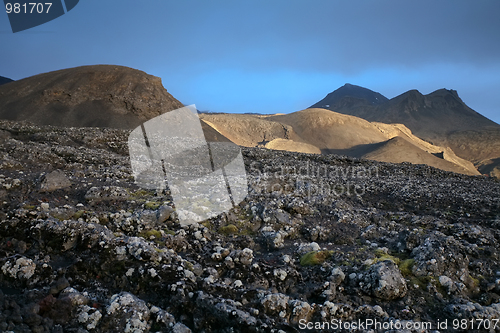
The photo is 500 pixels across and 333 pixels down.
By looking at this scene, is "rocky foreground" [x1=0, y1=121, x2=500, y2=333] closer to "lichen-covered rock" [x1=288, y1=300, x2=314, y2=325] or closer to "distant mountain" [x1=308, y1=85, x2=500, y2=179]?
"lichen-covered rock" [x1=288, y1=300, x2=314, y2=325]

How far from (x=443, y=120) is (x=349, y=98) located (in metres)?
37.0

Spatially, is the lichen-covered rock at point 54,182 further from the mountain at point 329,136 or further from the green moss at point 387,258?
the mountain at point 329,136

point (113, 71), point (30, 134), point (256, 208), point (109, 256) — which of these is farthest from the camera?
point (113, 71)

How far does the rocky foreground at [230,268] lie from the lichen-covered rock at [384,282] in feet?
0.05

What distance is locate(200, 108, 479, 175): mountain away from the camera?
47.7m

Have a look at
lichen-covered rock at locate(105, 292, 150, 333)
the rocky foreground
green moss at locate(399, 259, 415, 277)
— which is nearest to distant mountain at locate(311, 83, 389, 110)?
the rocky foreground

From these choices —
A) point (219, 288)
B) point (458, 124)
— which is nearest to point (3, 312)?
point (219, 288)

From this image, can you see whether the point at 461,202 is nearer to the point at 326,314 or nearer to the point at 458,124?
the point at 326,314

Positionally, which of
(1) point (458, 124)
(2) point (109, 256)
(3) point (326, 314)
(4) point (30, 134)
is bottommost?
(3) point (326, 314)

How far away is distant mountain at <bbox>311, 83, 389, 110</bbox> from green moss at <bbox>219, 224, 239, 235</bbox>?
11868cm

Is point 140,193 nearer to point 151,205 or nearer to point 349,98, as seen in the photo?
point 151,205

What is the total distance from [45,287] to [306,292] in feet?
11.2

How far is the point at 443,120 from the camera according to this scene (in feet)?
314

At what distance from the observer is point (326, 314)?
13.0 ft
